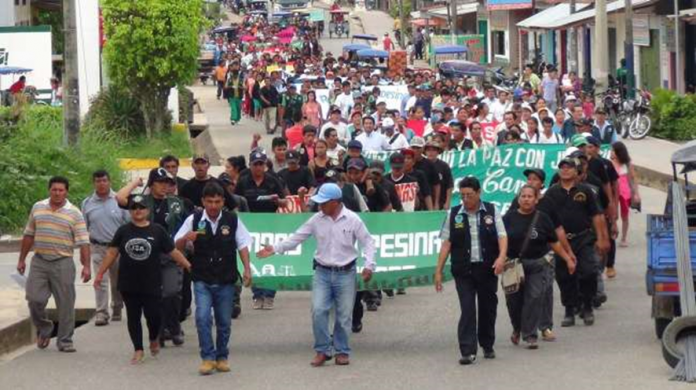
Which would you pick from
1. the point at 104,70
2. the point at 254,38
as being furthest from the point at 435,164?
the point at 254,38

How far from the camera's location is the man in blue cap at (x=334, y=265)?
13898mm

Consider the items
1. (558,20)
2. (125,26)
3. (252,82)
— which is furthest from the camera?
(558,20)

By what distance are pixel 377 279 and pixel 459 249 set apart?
2.04 m

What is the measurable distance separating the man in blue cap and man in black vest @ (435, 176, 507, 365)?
2.31 feet

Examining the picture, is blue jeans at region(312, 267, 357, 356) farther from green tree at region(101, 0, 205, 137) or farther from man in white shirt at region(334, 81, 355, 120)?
green tree at region(101, 0, 205, 137)

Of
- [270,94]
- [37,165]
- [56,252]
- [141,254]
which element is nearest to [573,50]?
[270,94]

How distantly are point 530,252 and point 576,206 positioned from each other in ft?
4.50

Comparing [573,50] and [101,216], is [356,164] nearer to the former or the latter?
[101,216]

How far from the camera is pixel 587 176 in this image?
57.2 feet

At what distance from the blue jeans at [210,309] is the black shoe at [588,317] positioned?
3792 millimetres

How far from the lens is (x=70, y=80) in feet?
90.2

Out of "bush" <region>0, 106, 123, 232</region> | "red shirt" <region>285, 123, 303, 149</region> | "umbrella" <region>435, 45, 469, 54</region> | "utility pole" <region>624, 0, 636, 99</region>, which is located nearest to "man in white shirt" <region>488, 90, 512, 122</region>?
"red shirt" <region>285, 123, 303, 149</region>

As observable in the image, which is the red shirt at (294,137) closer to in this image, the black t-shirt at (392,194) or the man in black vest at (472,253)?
the black t-shirt at (392,194)

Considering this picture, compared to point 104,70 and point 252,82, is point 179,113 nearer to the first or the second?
point 252,82
